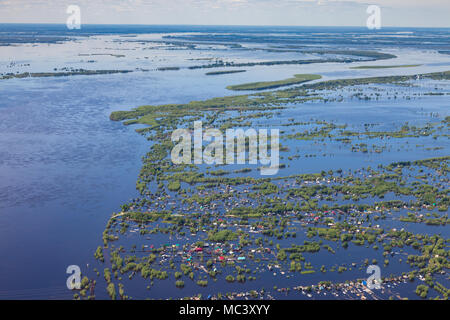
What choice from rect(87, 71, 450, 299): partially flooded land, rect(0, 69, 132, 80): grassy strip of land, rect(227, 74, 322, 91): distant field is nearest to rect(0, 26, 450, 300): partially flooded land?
rect(87, 71, 450, 299): partially flooded land

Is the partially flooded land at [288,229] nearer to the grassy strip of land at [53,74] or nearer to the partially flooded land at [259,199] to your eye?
the partially flooded land at [259,199]

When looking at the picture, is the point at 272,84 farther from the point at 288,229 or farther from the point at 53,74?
the point at 288,229

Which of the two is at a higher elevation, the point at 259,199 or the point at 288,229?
the point at 259,199

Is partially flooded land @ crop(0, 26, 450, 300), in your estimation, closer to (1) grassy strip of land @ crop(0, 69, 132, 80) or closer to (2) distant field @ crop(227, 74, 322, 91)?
(2) distant field @ crop(227, 74, 322, 91)

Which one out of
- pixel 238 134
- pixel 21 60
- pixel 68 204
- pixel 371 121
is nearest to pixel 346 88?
pixel 371 121

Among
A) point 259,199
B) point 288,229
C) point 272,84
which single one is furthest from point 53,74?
point 288,229

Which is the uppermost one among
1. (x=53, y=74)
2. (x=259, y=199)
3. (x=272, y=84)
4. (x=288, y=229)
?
(x=53, y=74)

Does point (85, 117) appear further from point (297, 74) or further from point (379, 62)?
point (379, 62)

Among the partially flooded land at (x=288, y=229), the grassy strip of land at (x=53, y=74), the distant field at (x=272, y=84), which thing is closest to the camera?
the partially flooded land at (x=288, y=229)

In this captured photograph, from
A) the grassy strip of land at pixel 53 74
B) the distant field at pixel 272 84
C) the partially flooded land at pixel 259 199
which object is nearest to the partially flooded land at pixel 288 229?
the partially flooded land at pixel 259 199

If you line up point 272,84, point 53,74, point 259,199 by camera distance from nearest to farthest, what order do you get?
point 259,199, point 272,84, point 53,74

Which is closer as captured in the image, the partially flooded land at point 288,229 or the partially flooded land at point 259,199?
the partially flooded land at point 288,229
